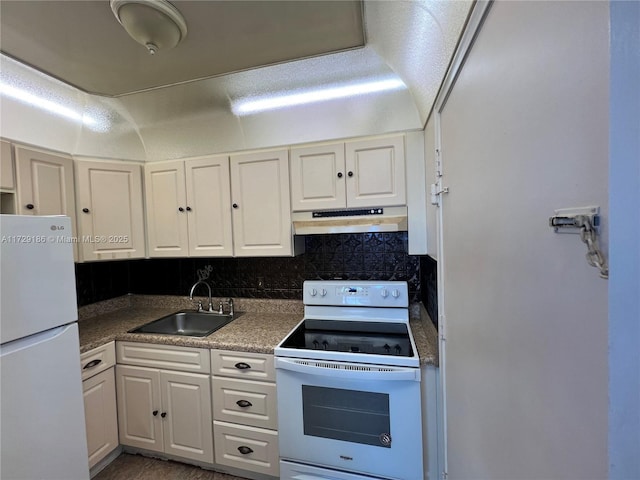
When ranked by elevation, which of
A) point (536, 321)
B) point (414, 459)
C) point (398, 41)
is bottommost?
point (414, 459)

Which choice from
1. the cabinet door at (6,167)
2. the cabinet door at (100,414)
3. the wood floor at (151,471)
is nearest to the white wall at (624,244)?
the wood floor at (151,471)

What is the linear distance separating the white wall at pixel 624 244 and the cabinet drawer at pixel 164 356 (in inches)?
72.1

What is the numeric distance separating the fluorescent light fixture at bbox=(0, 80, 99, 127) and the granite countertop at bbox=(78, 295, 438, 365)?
1456 millimetres

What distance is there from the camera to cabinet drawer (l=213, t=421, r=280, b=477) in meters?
1.61

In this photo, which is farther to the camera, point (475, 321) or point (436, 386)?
point (436, 386)

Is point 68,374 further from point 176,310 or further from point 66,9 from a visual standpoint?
point 66,9

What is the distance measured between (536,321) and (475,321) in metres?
0.34

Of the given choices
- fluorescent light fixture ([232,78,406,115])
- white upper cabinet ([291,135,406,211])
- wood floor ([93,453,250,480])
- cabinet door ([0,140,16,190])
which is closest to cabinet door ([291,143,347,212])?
white upper cabinet ([291,135,406,211])

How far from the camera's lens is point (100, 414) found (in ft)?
5.85

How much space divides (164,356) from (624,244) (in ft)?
7.16

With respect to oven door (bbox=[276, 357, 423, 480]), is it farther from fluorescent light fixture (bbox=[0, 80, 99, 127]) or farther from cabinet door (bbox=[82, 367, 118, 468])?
fluorescent light fixture (bbox=[0, 80, 99, 127])

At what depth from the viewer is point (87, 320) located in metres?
2.20

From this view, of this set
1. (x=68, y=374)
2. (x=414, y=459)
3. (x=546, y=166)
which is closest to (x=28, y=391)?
(x=68, y=374)

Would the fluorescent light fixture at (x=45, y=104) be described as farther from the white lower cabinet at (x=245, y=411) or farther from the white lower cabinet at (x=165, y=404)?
the white lower cabinet at (x=245, y=411)
